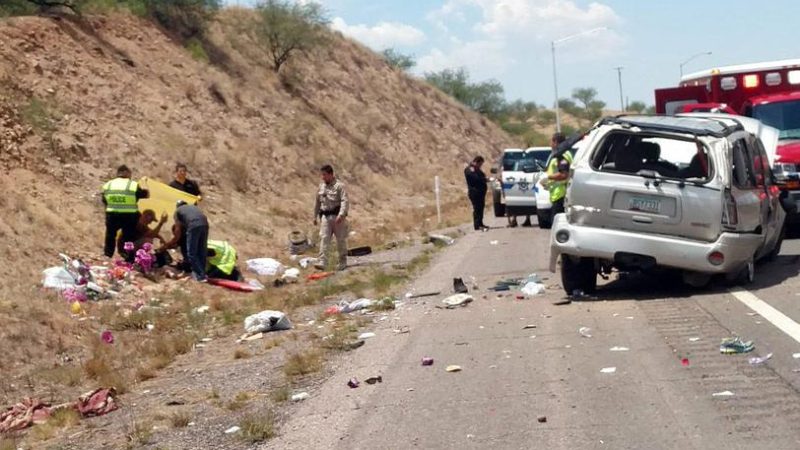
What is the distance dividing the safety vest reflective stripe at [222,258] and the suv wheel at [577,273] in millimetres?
6961

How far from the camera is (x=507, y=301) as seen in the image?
1306 centimetres

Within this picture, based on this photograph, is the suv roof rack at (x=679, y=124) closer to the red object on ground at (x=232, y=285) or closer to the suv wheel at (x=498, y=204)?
the red object on ground at (x=232, y=285)

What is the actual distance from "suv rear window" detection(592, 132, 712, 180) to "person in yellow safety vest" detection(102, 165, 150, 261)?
8.06m

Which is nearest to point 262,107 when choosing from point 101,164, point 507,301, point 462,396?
point 101,164

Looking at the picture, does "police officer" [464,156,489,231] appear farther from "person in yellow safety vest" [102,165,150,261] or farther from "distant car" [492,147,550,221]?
"person in yellow safety vest" [102,165,150,261]

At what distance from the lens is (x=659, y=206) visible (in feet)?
40.3

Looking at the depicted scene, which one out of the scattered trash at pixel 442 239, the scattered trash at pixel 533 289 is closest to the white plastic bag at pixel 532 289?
the scattered trash at pixel 533 289

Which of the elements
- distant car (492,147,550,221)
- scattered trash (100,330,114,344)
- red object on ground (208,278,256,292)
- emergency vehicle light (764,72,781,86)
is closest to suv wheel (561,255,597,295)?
scattered trash (100,330,114,344)

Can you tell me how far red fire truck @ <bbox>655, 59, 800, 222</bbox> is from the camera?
719 inches

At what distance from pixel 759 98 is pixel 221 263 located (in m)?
10.4

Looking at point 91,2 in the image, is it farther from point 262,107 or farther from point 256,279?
point 256,279

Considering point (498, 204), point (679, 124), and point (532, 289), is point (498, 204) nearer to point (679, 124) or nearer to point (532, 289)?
point (532, 289)

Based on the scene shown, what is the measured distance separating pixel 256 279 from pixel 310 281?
112 cm

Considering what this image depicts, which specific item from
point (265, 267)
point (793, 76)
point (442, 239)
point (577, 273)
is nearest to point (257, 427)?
point (577, 273)
